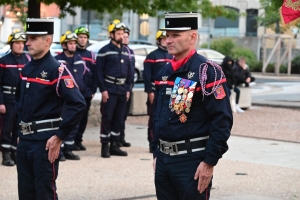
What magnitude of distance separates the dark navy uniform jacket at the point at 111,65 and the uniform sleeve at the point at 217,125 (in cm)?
657

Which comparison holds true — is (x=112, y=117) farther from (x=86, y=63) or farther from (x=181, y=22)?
(x=181, y=22)

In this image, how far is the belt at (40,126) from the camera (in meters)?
6.39

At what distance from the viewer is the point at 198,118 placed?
5281mm

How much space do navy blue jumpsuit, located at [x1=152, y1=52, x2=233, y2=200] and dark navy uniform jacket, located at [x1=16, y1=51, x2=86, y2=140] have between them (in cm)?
123

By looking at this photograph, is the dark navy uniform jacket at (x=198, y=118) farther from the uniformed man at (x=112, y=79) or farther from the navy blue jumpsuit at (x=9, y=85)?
the uniformed man at (x=112, y=79)

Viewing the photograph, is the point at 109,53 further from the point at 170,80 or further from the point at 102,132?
the point at 170,80

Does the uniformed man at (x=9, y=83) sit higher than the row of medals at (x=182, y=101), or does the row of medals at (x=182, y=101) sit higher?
the row of medals at (x=182, y=101)

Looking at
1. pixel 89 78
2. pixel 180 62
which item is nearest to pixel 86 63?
pixel 89 78

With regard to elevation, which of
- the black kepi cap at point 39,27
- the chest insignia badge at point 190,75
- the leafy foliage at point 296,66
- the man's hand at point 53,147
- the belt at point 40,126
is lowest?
the leafy foliage at point 296,66

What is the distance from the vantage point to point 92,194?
345 inches

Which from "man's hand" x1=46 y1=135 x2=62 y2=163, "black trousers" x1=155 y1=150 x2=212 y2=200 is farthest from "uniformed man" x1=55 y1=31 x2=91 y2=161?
"black trousers" x1=155 y1=150 x2=212 y2=200

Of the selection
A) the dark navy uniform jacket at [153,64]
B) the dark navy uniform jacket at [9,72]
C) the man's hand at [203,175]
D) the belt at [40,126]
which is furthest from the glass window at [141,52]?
the man's hand at [203,175]

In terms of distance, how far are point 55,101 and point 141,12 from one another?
9761 millimetres

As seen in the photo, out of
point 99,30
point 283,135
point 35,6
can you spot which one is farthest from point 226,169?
point 99,30
